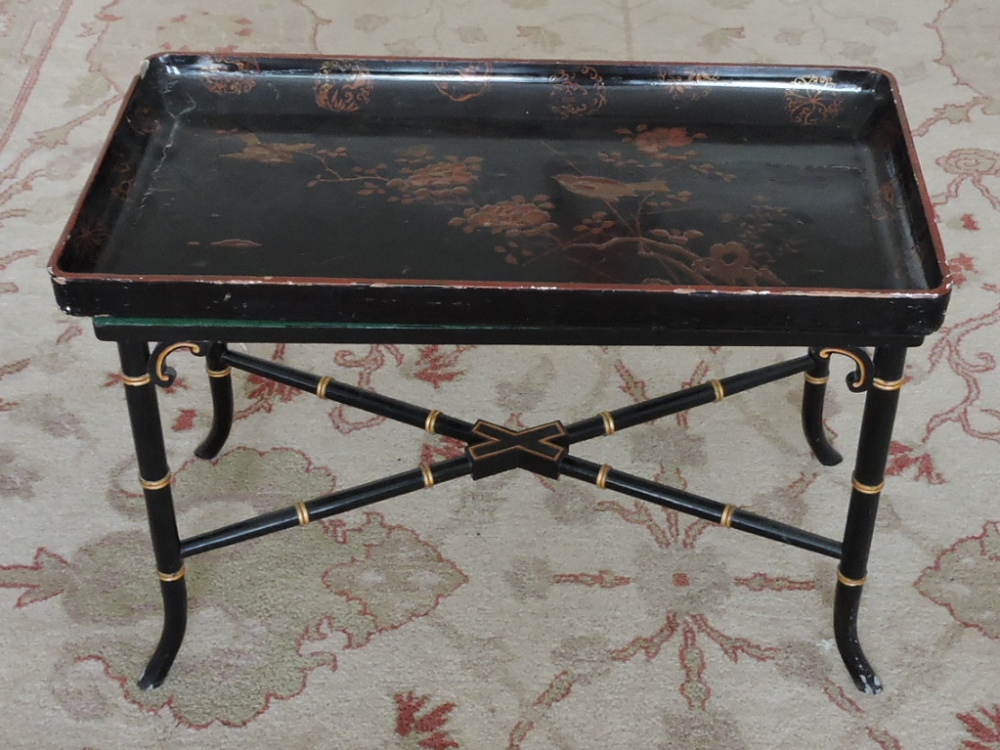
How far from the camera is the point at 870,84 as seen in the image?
138cm

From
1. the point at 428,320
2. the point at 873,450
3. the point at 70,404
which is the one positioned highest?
the point at 428,320

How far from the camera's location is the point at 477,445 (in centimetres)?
139

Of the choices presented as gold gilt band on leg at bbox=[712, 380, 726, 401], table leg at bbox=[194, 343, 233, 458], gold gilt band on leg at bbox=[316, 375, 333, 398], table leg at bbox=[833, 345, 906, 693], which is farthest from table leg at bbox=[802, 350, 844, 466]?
table leg at bbox=[194, 343, 233, 458]

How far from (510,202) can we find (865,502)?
0.49m

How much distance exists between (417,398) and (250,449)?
26 cm

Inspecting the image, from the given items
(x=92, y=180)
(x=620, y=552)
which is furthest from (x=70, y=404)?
(x=620, y=552)

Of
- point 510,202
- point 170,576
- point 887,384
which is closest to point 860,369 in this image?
point 887,384

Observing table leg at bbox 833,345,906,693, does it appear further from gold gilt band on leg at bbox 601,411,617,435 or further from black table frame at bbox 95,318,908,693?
gold gilt band on leg at bbox 601,411,617,435

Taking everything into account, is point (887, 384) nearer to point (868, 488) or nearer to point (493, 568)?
point (868, 488)

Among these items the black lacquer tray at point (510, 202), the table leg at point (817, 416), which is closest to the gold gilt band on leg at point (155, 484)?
the black lacquer tray at point (510, 202)

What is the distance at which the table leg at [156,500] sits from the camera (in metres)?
1.18

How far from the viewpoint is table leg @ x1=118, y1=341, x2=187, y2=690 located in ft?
3.88

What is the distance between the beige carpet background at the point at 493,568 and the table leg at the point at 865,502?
0.03m

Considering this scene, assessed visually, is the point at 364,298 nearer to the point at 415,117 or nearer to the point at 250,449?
the point at 415,117
